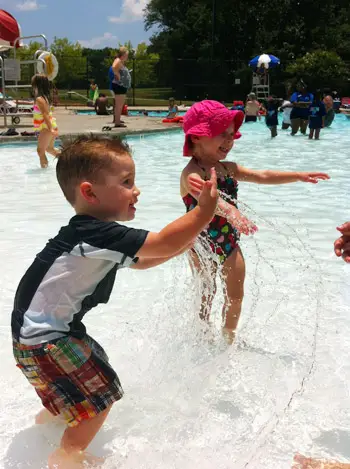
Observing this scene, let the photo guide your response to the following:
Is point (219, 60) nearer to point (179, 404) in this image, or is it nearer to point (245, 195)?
point (245, 195)

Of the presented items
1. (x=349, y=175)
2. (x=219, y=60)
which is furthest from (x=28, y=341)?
(x=219, y=60)

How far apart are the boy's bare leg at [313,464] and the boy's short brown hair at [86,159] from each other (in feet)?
4.16

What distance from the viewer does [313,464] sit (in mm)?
2031

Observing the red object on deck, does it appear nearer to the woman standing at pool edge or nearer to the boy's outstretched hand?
the woman standing at pool edge

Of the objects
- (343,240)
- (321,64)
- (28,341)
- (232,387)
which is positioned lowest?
(232,387)

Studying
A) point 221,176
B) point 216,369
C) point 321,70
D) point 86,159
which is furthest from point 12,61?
point 321,70

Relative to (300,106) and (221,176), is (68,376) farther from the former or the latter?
(300,106)

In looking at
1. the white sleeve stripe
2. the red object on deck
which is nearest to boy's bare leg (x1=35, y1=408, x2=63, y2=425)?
the white sleeve stripe

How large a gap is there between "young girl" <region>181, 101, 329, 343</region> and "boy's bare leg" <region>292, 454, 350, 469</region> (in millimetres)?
974

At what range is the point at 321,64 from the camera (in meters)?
31.6

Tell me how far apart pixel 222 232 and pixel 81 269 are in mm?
1125

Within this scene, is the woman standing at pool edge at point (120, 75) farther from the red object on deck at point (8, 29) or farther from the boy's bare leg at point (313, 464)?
the boy's bare leg at point (313, 464)

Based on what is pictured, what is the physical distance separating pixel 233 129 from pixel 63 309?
1.39 m

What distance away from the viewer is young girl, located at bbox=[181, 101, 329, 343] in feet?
8.93
